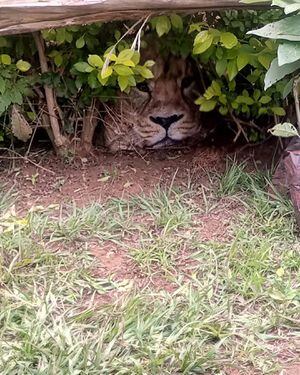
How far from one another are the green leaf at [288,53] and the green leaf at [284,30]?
0.03 meters

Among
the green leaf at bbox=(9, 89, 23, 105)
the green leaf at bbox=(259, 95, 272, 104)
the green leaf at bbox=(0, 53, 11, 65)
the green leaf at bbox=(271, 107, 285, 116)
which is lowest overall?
the green leaf at bbox=(271, 107, 285, 116)

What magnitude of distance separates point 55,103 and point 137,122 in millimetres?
372

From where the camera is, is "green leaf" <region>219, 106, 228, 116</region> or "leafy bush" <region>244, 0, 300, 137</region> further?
"green leaf" <region>219, 106, 228, 116</region>

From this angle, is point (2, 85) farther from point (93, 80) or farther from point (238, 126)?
point (238, 126)

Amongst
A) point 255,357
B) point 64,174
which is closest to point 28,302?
point 255,357

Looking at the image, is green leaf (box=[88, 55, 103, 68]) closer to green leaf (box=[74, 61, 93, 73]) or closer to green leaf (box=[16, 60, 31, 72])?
green leaf (box=[74, 61, 93, 73])

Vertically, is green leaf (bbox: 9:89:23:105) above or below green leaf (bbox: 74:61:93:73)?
below

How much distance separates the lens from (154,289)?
220cm

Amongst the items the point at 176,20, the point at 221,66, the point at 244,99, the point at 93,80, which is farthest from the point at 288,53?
the point at 93,80

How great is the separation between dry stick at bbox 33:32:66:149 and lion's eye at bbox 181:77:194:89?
0.59 m

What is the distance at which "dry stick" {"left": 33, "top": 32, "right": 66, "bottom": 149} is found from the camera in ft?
9.36

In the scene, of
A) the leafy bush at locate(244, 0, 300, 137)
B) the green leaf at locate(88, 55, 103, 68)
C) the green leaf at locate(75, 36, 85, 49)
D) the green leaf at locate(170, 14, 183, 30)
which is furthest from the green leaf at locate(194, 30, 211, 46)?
the green leaf at locate(75, 36, 85, 49)

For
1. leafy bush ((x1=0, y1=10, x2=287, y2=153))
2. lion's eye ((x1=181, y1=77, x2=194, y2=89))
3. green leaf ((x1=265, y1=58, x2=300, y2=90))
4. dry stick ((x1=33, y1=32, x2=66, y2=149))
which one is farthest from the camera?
lion's eye ((x1=181, y1=77, x2=194, y2=89))

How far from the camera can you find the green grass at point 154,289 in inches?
72.9
